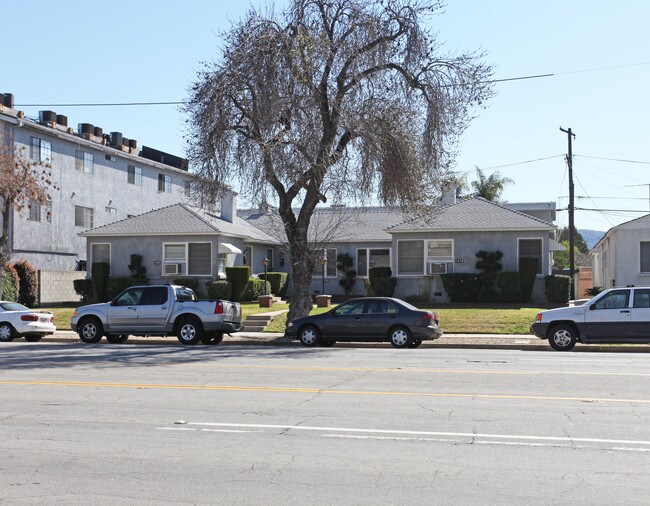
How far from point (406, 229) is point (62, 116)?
80.7 feet

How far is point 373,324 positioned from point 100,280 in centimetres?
2032

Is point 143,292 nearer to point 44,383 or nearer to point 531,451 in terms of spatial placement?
point 44,383

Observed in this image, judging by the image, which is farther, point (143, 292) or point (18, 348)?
point (143, 292)

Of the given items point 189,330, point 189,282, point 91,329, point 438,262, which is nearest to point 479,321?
point 438,262

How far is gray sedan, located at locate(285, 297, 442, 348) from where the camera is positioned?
22.1 m

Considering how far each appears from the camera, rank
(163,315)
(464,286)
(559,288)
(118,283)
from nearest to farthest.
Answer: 1. (163,315)
2. (559,288)
3. (464,286)
4. (118,283)

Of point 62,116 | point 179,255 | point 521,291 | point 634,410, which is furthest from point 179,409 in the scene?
point 62,116

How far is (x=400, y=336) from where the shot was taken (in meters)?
22.2

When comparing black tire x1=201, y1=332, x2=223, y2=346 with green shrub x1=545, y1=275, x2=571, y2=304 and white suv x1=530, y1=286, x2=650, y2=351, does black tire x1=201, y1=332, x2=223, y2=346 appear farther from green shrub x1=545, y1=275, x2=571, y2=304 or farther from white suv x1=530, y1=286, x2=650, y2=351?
green shrub x1=545, y1=275, x2=571, y2=304

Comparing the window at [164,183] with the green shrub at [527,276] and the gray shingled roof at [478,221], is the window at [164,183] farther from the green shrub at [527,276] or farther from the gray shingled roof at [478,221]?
the green shrub at [527,276]

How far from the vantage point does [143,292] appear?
76.4ft

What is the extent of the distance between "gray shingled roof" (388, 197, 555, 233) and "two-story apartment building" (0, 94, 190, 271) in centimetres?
1158

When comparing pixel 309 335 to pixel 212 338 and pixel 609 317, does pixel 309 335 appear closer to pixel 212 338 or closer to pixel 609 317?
pixel 212 338

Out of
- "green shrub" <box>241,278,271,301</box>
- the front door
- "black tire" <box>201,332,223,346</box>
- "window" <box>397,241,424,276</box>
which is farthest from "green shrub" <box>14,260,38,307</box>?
the front door
